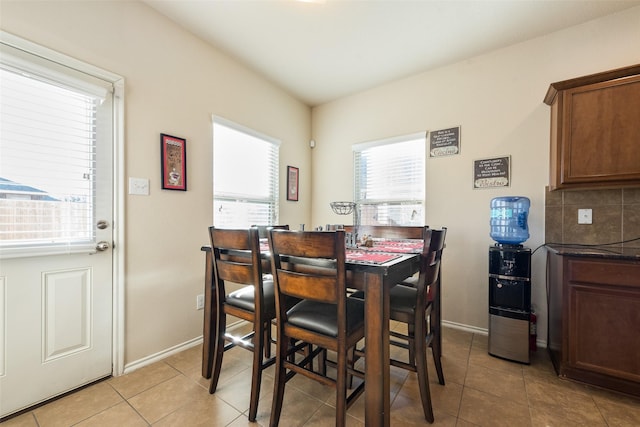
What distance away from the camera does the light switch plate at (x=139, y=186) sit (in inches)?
75.7

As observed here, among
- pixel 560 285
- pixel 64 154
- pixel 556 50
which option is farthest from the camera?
pixel 556 50

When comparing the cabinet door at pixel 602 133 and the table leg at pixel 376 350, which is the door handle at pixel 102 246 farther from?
the cabinet door at pixel 602 133

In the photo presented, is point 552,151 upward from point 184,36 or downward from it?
downward

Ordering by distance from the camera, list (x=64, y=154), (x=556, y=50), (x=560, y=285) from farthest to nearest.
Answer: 1. (x=556, y=50)
2. (x=560, y=285)
3. (x=64, y=154)

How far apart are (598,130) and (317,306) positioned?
2.33 meters

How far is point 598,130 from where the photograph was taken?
1.87 m

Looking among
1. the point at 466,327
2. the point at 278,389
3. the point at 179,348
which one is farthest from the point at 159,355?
the point at 466,327

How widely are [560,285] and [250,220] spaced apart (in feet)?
8.94

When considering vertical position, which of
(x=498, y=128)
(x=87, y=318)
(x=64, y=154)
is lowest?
(x=87, y=318)

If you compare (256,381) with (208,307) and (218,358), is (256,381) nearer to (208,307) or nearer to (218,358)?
(218,358)

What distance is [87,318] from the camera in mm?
1762

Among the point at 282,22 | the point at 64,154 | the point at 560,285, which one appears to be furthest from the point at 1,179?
the point at 560,285

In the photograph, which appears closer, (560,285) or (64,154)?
(64,154)

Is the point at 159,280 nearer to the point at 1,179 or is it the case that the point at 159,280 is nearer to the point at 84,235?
the point at 84,235
